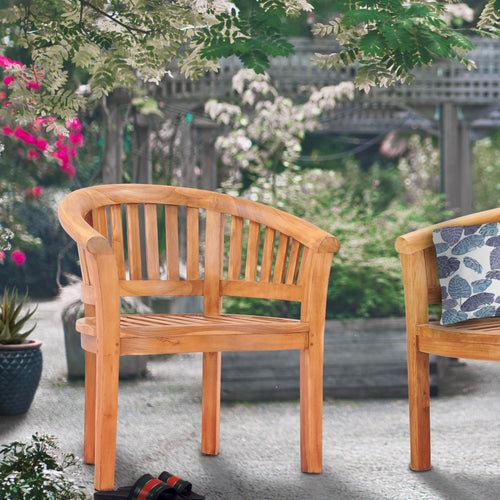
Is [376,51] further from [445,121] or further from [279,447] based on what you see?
[445,121]

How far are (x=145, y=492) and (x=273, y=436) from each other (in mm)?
910

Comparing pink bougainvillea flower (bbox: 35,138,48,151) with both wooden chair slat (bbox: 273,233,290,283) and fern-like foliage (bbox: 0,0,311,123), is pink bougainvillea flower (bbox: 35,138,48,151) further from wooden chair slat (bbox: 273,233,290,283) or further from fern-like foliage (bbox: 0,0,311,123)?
wooden chair slat (bbox: 273,233,290,283)

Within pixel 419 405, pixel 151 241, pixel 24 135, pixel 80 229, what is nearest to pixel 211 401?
pixel 151 241

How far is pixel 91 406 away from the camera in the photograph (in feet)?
6.80

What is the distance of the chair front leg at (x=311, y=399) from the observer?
1933mm

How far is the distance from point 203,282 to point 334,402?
1.19 meters

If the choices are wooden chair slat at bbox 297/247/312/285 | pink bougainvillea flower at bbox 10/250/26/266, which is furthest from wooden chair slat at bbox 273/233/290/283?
pink bougainvillea flower at bbox 10/250/26/266

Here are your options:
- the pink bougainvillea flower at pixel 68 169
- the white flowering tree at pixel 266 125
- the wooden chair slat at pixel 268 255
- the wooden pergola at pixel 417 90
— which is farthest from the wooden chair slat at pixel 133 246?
the white flowering tree at pixel 266 125

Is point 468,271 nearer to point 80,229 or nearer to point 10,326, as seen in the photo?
point 80,229

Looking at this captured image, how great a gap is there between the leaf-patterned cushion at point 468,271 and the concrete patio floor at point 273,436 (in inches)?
19.9

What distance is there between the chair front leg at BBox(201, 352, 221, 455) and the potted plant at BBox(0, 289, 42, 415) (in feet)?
2.89

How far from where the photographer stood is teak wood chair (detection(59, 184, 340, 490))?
1701 millimetres

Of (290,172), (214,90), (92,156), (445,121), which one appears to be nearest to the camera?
(92,156)

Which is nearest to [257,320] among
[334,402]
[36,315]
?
[334,402]
